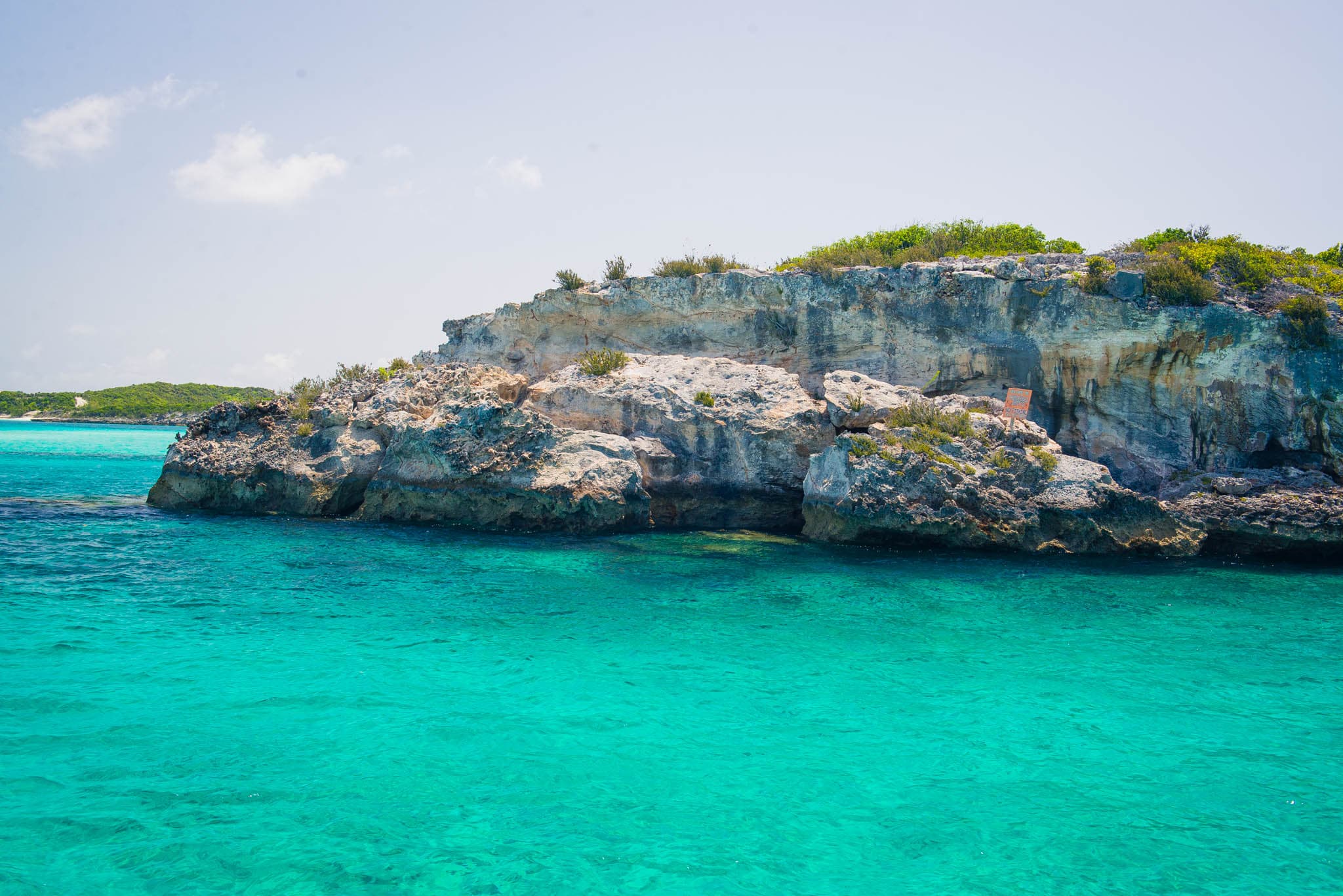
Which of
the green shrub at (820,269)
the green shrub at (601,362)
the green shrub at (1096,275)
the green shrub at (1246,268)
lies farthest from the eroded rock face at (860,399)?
the green shrub at (1246,268)

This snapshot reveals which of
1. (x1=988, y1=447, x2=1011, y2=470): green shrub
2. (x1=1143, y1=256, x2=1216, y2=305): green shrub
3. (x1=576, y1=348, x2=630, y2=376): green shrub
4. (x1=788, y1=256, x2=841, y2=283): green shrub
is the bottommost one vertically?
(x1=988, y1=447, x2=1011, y2=470): green shrub

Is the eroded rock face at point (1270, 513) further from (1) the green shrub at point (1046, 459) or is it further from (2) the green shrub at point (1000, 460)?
(2) the green shrub at point (1000, 460)

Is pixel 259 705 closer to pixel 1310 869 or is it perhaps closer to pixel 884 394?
pixel 1310 869

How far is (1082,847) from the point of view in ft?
19.1

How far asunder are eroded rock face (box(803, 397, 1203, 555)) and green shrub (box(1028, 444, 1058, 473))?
1 cm

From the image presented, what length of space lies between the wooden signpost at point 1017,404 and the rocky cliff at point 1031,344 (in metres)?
1.35

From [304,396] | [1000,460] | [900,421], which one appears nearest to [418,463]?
[304,396]

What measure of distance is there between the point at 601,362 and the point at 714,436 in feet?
13.2

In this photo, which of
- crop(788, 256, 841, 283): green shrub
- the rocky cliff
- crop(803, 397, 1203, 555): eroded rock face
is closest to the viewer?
crop(803, 397, 1203, 555): eroded rock face

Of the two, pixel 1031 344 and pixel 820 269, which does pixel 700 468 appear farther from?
pixel 1031 344

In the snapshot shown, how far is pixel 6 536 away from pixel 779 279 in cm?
1928

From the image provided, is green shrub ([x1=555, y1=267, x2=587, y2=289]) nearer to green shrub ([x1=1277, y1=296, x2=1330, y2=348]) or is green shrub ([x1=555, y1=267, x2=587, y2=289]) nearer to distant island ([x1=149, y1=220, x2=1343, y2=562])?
distant island ([x1=149, y1=220, x2=1343, y2=562])

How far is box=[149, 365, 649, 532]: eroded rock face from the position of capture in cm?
1836

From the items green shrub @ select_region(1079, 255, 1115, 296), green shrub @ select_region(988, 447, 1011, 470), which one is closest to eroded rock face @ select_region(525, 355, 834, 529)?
green shrub @ select_region(988, 447, 1011, 470)
